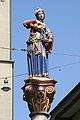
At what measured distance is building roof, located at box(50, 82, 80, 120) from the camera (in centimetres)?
2503

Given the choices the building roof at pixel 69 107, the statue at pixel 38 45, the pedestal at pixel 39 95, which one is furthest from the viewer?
the building roof at pixel 69 107

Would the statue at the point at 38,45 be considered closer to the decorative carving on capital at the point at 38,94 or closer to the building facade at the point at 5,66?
the decorative carving on capital at the point at 38,94

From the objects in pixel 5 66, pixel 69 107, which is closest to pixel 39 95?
pixel 69 107

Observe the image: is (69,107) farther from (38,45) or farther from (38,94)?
(38,94)

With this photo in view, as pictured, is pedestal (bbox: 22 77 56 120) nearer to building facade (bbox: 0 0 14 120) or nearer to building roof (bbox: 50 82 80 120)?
building roof (bbox: 50 82 80 120)

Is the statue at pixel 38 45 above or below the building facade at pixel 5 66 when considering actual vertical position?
above

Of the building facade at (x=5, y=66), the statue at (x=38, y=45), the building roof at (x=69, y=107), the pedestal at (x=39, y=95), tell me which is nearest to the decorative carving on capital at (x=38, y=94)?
the pedestal at (x=39, y=95)

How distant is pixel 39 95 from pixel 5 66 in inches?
930

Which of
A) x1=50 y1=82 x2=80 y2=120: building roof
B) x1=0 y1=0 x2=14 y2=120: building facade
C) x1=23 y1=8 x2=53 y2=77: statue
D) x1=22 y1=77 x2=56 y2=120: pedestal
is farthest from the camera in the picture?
x1=0 y1=0 x2=14 y2=120: building facade

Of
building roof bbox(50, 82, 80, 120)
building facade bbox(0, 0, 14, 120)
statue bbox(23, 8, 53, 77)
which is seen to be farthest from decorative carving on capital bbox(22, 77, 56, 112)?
building facade bbox(0, 0, 14, 120)

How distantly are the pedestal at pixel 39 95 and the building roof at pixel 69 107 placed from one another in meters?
12.8

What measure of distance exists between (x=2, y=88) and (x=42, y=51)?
2203 cm

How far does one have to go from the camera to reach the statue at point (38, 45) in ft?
39.1

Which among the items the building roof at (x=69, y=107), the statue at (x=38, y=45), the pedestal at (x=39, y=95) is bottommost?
the building roof at (x=69, y=107)
